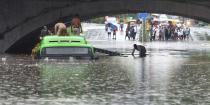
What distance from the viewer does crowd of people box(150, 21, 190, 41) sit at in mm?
73125

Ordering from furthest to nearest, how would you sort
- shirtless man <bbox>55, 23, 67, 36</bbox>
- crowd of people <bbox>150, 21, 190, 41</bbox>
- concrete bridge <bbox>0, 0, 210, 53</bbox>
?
1. crowd of people <bbox>150, 21, 190, 41</bbox>
2. concrete bridge <bbox>0, 0, 210, 53</bbox>
3. shirtless man <bbox>55, 23, 67, 36</bbox>

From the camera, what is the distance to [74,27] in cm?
3119

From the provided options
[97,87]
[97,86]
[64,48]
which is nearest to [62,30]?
[64,48]

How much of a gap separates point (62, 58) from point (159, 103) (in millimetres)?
13427

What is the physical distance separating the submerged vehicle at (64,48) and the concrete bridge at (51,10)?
1831cm

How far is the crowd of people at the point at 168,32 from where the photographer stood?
73.1 metres

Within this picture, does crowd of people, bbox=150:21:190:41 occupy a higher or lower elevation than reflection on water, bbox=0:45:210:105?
higher

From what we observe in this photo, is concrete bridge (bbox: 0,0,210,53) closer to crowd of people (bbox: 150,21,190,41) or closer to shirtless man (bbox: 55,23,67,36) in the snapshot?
shirtless man (bbox: 55,23,67,36)

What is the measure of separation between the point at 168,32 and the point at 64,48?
48974 millimetres

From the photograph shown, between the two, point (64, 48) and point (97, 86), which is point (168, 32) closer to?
point (64, 48)

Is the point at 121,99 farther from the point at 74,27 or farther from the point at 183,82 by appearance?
the point at 74,27

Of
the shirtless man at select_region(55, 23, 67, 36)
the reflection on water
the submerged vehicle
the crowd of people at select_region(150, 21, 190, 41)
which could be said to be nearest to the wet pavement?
the reflection on water

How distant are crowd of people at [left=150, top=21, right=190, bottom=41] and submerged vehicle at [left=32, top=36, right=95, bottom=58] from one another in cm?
4382

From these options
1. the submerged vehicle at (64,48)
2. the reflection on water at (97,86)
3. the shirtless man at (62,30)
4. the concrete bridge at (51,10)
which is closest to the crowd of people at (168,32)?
the concrete bridge at (51,10)
